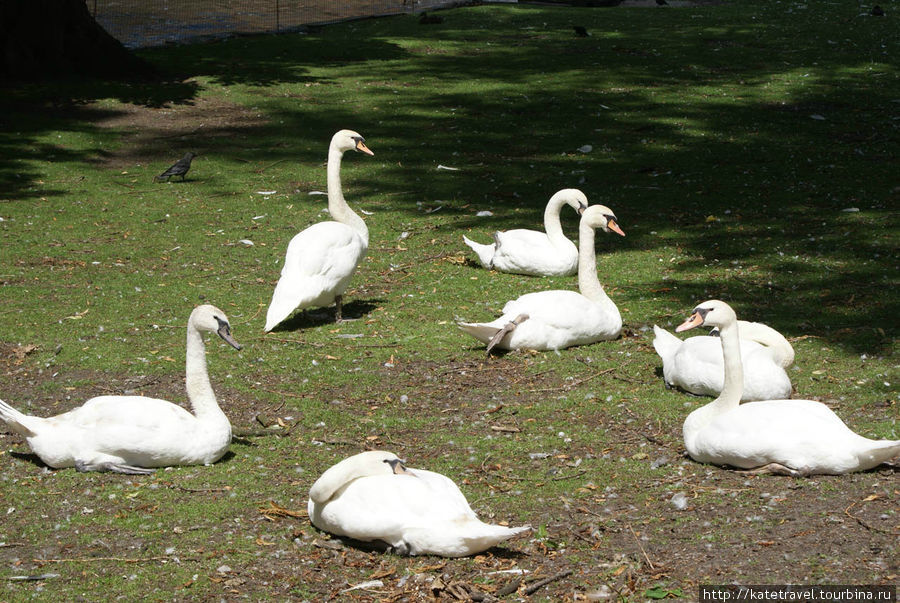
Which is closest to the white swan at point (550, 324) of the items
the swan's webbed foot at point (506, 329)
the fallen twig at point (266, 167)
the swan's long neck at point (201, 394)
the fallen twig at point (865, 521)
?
the swan's webbed foot at point (506, 329)

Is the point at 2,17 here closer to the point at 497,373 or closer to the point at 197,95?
the point at 197,95

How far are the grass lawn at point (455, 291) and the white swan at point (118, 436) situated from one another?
0.13 meters

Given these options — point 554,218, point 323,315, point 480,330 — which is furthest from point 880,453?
point 323,315

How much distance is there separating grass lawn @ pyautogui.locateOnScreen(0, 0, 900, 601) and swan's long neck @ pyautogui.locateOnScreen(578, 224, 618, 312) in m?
0.47

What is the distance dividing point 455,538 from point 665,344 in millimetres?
3422

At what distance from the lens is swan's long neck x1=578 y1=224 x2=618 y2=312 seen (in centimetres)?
899

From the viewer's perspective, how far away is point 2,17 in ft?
62.2

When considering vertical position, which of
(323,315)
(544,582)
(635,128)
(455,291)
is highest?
(635,128)

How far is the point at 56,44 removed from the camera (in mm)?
20078

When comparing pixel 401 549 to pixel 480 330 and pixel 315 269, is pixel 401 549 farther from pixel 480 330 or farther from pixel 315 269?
pixel 315 269

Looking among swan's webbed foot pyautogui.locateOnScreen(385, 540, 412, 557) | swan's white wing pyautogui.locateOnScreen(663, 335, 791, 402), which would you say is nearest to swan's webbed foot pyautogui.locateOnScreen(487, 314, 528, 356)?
swan's white wing pyautogui.locateOnScreen(663, 335, 791, 402)

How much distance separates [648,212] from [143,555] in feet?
29.8

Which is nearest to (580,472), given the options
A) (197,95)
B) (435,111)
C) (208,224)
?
(208,224)

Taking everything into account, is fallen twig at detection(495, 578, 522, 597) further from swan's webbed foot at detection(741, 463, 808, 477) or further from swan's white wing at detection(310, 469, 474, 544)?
swan's webbed foot at detection(741, 463, 808, 477)
